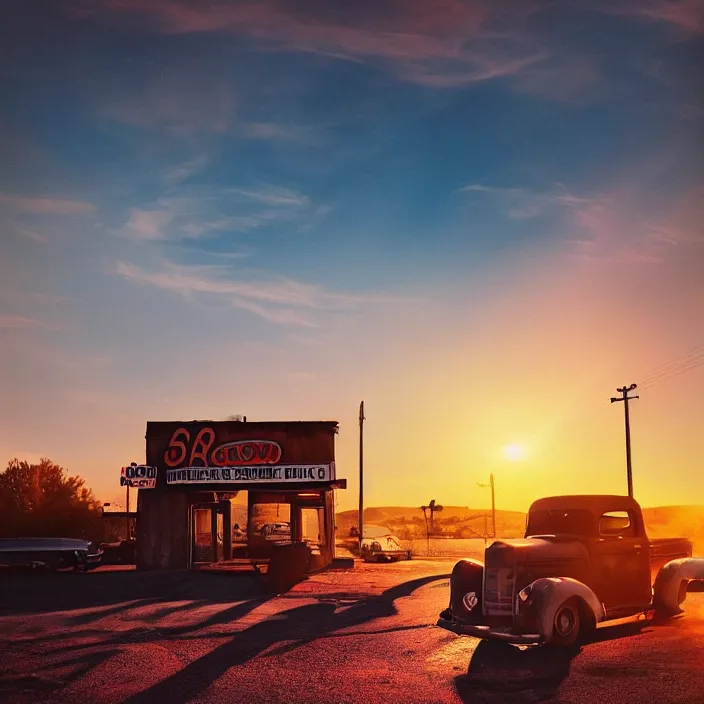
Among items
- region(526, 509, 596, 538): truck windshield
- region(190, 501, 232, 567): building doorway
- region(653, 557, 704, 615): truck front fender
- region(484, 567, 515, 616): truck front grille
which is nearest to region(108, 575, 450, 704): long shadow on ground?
region(484, 567, 515, 616): truck front grille

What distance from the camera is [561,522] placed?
52.1 ft

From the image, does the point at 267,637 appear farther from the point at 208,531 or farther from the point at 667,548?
the point at 208,531

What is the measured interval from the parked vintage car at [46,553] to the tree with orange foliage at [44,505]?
20.7 m

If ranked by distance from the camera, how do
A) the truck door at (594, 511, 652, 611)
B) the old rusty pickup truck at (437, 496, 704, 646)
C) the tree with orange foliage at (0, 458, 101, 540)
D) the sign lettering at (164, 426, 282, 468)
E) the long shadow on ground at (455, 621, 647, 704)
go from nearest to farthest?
the long shadow on ground at (455, 621, 647, 704)
the old rusty pickup truck at (437, 496, 704, 646)
the truck door at (594, 511, 652, 611)
the sign lettering at (164, 426, 282, 468)
the tree with orange foliage at (0, 458, 101, 540)

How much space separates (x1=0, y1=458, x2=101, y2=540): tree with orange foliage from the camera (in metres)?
53.4

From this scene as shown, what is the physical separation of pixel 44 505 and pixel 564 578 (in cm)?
5109

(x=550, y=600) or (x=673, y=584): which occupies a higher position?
(x=550, y=600)

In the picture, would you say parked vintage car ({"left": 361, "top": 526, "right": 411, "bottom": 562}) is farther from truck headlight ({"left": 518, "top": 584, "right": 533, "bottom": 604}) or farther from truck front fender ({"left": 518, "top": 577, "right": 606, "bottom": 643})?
truck headlight ({"left": 518, "top": 584, "right": 533, "bottom": 604})

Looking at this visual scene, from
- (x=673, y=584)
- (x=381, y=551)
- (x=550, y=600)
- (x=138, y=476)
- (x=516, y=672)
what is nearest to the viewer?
(x=516, y=672)

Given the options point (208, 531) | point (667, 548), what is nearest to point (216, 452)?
point (208, 531)

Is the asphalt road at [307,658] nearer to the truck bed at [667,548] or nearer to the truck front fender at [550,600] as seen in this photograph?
the truck front fender at [550,600]

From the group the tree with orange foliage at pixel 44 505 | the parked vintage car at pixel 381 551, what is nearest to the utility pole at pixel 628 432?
the parked vintage car at pixel 381 551

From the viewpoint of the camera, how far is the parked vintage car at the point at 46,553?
1258 inches

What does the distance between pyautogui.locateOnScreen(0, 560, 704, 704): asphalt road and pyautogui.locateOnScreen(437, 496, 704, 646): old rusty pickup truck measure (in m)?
0.42
